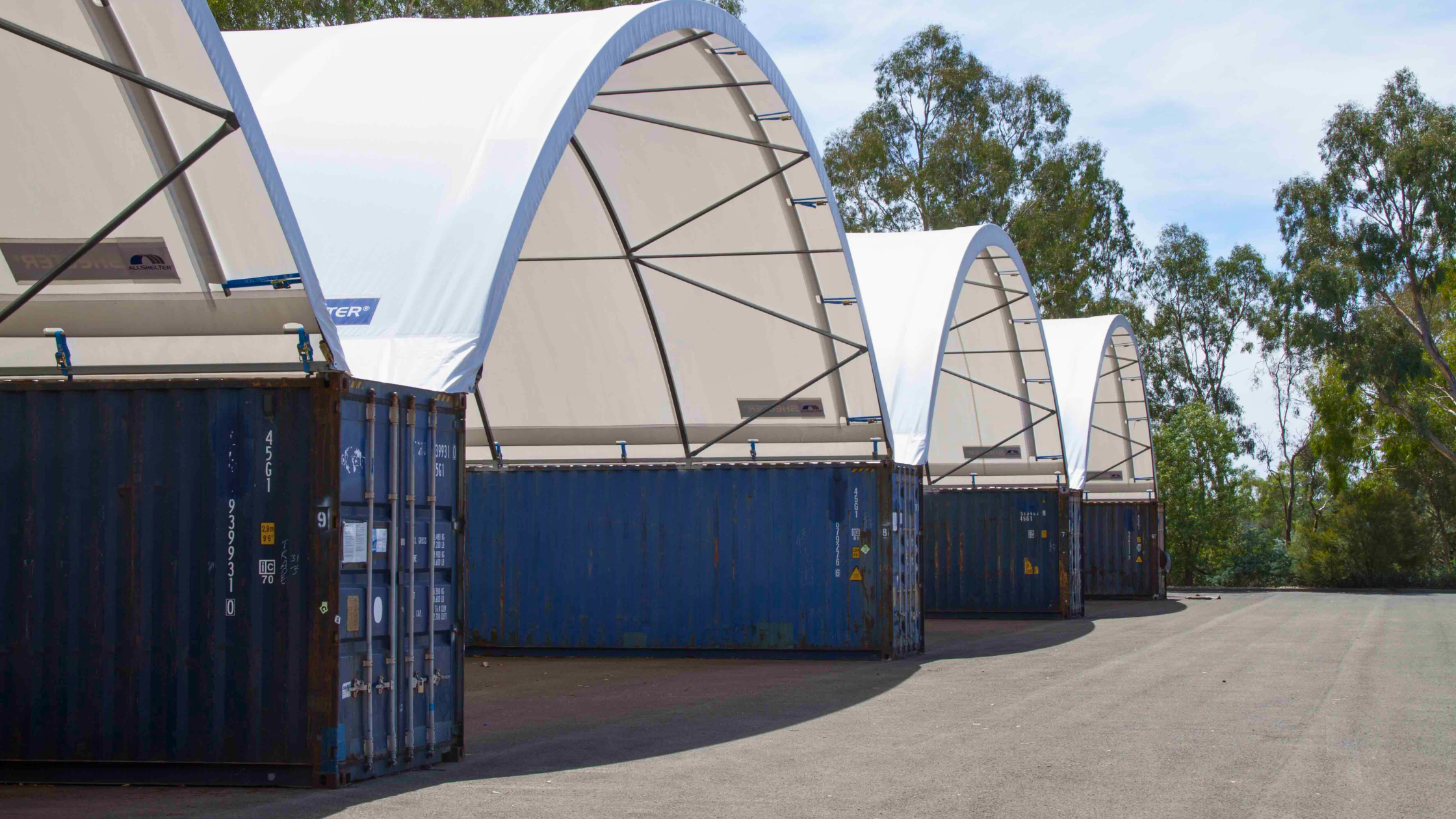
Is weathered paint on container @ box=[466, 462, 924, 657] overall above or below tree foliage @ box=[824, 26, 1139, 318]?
below

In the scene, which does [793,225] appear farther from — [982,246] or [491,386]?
[982,246]

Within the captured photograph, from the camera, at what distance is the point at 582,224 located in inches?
803

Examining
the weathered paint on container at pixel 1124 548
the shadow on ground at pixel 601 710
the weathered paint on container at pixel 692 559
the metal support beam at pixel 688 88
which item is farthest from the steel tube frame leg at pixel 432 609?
the weathered paint on container at pixel 1124 548

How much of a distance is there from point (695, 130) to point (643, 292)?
3.34m

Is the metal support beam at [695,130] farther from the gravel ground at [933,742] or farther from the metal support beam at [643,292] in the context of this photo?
the gravel ground at [933,742]

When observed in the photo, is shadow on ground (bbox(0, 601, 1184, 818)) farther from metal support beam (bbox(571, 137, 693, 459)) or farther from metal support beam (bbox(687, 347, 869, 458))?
metal support beam (bbox(571, 137, 693, 459))

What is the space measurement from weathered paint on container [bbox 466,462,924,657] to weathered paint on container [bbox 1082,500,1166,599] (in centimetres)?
2091

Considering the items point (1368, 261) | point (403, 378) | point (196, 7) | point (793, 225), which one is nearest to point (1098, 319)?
point (1368, 261)

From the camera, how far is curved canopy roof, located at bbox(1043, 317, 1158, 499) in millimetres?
37969

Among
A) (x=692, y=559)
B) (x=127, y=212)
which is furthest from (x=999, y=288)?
(x=127, y=212)

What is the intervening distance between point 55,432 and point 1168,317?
62.9 meters

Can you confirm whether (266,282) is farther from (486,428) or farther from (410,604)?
(486,428)

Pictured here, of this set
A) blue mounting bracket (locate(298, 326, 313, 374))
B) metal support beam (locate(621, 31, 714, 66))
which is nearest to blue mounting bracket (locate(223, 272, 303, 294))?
blue mounting bracket (locate(298, 326, 313, 374))

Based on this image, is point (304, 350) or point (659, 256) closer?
point (304, 350)
